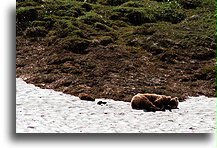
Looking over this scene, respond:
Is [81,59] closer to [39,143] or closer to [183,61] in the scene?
[183,61]

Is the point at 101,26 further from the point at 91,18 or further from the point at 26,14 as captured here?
the point at 26,14

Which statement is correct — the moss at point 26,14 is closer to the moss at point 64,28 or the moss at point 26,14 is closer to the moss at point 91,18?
the moss at point 64,28

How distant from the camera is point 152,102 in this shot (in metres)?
10.7

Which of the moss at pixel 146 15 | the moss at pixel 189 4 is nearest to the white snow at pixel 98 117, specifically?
the moss at pixel 146 15

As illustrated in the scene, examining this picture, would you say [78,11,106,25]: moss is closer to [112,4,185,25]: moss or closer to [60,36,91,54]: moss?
[112,4,185,25]: moss

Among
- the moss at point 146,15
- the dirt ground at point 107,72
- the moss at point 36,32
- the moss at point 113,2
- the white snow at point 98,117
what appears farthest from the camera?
the moss at point 113,2

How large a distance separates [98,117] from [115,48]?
7.14 metres

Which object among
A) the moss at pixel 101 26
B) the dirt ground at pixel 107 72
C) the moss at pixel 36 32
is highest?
the moss at pixel 101 26

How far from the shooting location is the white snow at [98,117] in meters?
8.65

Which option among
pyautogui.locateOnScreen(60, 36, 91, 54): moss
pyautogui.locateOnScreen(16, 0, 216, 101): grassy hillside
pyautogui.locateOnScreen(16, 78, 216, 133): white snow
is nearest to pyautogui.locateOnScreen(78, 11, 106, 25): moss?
pyautogui.locateOnScreen(16, 0, 216, 101): grassy hillside

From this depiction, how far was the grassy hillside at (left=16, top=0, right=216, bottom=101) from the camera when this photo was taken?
43.0 ft

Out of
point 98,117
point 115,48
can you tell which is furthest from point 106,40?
point 98,117

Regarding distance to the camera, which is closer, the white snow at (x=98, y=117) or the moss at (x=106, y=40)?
the white snow at (x=98, y=117)

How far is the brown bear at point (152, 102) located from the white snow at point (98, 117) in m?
0.23
